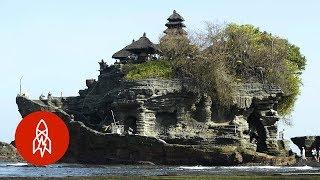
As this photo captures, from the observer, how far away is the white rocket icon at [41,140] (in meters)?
17.7

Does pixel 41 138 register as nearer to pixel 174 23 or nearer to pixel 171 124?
pixel 171 124

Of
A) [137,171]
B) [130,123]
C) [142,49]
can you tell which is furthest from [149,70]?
[137,171]

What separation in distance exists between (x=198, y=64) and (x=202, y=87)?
10.7ft

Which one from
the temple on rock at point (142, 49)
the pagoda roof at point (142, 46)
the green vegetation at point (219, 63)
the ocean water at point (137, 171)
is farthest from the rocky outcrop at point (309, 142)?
the ocean water at point (137, 171)

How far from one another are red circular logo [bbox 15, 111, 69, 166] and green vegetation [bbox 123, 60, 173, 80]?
54.1 meters

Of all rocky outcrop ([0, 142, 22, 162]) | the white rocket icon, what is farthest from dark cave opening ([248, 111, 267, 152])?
the white rocket icon

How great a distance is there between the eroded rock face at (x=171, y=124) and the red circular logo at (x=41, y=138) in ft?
150

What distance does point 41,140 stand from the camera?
714 inches

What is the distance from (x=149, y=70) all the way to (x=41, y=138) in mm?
56996

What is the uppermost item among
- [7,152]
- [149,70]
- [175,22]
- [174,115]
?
[175,22]

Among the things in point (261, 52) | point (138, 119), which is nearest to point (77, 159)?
point (138, 119)

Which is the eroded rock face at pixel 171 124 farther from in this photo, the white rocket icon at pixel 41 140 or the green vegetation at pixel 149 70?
the white rocket icon at pixel 41 140

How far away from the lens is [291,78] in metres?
89.7

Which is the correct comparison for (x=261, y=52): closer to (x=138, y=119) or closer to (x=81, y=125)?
(x=138, y=119)
